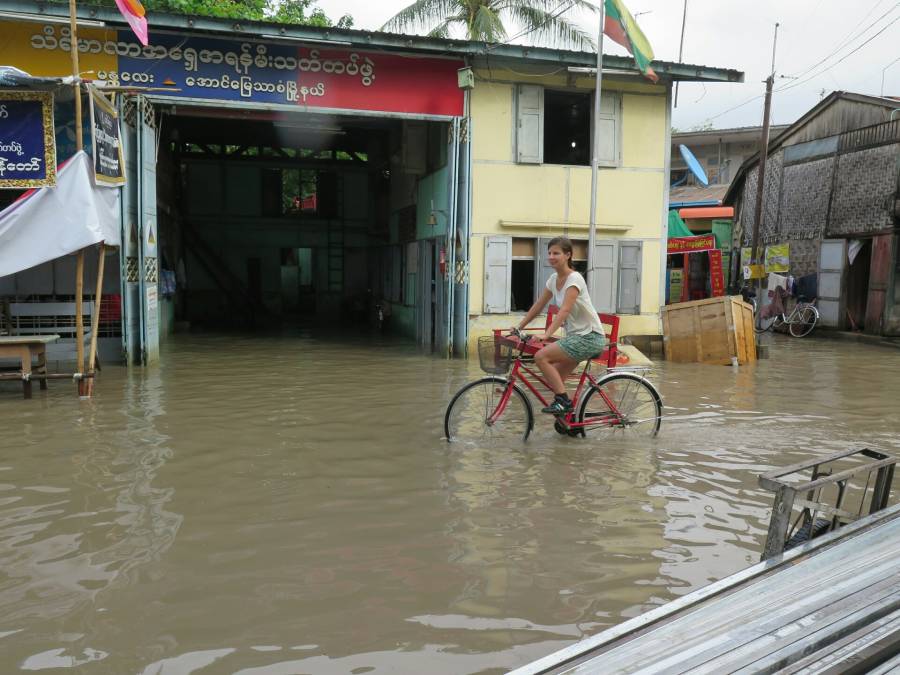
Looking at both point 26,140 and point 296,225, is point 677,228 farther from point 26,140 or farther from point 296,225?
point 26,140

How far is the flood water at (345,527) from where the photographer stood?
10.3ft

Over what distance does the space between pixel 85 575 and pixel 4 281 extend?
8.50 m

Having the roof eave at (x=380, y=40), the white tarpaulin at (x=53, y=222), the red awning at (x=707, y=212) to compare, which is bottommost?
the white tarpaulin at (x=53, y=222)

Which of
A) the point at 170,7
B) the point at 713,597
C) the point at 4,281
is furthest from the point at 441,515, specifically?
the point at 170,7

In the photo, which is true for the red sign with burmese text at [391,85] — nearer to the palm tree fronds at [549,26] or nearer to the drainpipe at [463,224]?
the drainpipe at [463,224]

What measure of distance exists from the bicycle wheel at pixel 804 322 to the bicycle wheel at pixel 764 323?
498 mm

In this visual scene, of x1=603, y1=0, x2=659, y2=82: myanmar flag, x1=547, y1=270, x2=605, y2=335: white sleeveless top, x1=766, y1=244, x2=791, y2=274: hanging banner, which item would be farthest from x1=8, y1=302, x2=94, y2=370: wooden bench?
x1=766, y1=244, x2=791, y2=274: hanging banner

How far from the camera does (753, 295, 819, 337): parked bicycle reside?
1914 centimetres

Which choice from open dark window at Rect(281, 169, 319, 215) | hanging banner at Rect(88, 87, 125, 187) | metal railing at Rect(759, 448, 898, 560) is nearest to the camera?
metal railing at Rect(759, 448, 898, 560)

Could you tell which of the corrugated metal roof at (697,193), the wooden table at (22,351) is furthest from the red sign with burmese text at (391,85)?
the corrugated metal roof at (697,193)

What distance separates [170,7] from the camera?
1920cm

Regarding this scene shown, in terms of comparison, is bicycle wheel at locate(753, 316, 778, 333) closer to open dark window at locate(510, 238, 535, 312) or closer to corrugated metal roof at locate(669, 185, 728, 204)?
open dark window at locate(510, 238, 535, 312)

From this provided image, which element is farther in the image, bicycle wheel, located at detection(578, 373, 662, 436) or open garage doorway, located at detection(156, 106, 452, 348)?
open garage doorway, located at detection(156, 106, 452, 348)

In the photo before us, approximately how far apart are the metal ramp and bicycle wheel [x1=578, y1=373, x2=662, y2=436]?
3.65 meters
